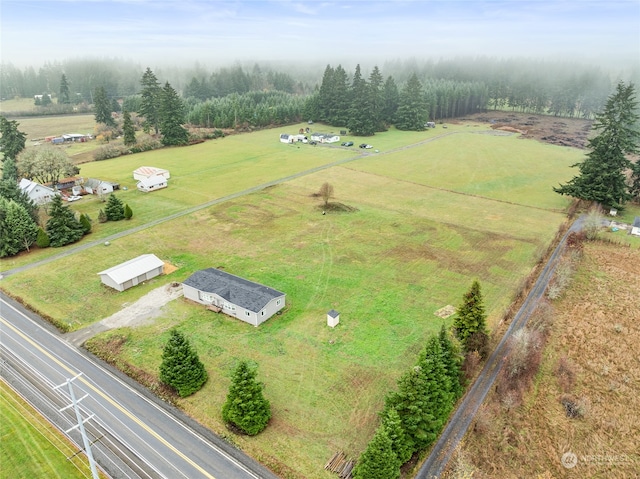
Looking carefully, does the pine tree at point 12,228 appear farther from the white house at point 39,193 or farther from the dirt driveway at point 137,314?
the dirt driveway at point 137,314

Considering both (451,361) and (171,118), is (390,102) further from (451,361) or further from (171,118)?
(451,361)

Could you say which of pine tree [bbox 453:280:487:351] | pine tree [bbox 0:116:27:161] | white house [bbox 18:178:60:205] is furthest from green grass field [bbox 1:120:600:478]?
pine tree [bbox 0:116:27:161]

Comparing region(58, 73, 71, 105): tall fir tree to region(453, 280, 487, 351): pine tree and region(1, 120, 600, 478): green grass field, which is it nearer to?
region(1, 120, 600, 478): green grass field

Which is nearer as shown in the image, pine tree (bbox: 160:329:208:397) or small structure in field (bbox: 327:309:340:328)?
pine tree (bbox: 160:329:208:397)

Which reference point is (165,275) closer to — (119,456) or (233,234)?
(233,234)

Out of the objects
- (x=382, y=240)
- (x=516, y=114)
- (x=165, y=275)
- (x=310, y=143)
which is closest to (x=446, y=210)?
(x=382, y=240)
